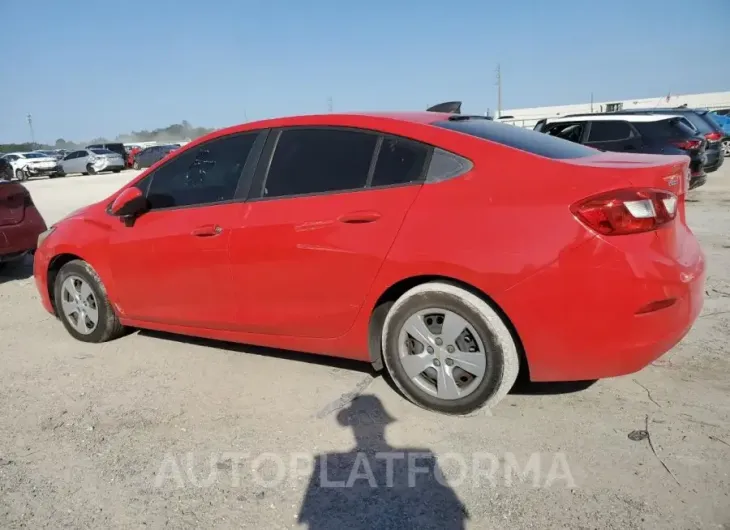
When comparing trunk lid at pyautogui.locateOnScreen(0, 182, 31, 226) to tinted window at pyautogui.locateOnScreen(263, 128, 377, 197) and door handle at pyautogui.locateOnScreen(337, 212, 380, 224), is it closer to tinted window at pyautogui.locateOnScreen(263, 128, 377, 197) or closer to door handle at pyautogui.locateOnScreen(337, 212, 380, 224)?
tinted window at pyautogui.locateOnScreen(263, 128, 377, 197)

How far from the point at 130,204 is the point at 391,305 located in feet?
6.50

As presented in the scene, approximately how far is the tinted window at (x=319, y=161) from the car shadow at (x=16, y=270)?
16.8ft

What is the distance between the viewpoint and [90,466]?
2.77 m

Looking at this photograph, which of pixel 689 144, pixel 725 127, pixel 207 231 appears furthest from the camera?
pixel 725 127

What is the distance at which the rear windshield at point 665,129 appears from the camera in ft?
32.4

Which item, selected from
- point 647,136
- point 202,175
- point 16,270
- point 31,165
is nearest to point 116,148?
point 31,165

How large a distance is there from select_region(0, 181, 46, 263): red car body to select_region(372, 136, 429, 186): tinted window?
5.30m

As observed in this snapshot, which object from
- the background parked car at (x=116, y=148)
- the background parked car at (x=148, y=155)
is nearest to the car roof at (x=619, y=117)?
the background parked car at (x=148, y=155)

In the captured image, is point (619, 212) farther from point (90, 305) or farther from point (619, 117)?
point (619, 117)

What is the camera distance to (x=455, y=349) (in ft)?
9.52

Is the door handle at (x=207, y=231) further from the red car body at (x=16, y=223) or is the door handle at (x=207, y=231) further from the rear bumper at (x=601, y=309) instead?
the red car body at (x=16, y=223)

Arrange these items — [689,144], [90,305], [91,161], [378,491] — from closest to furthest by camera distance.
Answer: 1. [378,491]
2. [90,305]
3. [689,144]
4. [91,161]

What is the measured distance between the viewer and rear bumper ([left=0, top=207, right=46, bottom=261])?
6.49m

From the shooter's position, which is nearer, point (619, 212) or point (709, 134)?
point (619, 212)
